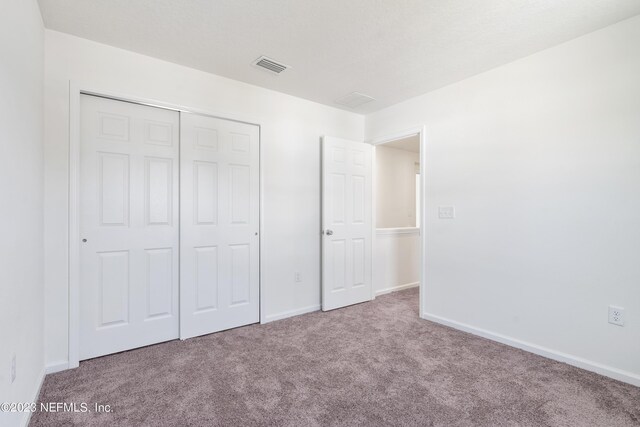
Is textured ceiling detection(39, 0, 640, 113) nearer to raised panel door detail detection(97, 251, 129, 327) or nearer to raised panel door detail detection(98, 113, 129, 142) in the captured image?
raised panel door detail detection(98, 113, 129, 142)

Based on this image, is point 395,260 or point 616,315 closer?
point 616,315

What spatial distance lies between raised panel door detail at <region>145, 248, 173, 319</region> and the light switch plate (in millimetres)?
2653

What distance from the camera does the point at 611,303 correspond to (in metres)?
2.10

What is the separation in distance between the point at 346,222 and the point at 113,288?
2.40 metres

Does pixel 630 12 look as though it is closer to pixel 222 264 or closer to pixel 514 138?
pixel 514 138

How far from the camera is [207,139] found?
2846 mm

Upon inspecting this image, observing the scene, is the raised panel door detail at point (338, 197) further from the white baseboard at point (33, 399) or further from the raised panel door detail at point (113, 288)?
the white baseboard at point (33, 399)

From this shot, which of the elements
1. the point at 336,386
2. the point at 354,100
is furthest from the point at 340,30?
the point at 336,386

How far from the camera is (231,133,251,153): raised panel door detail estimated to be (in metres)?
2.99

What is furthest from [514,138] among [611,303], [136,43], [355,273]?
[136,43]

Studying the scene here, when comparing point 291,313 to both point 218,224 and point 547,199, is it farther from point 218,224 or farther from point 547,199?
point 547,199

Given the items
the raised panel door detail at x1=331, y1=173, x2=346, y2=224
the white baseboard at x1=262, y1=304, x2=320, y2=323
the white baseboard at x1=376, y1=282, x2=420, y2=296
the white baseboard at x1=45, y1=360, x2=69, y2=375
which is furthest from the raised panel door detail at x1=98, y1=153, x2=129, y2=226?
the white baseboard at x1=376, y1=282, x2=420, y2=296

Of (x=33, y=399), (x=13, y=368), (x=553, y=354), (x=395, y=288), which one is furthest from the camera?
(x=395, y=288)

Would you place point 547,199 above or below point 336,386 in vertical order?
above
